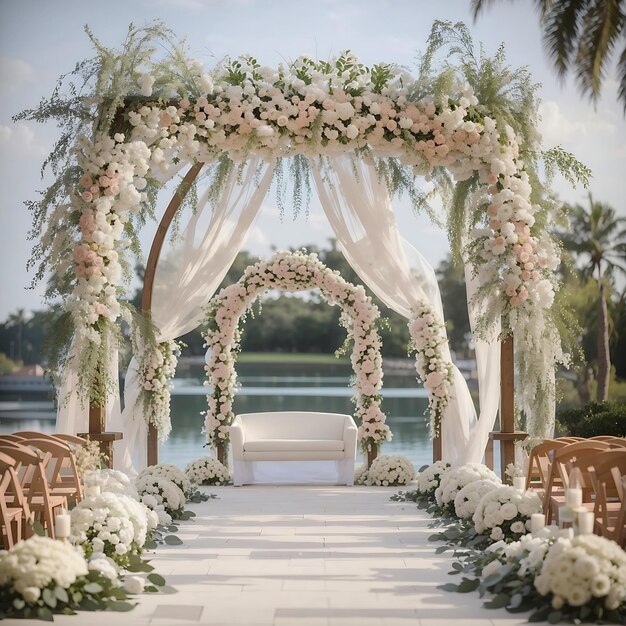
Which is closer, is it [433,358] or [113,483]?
[113,483]

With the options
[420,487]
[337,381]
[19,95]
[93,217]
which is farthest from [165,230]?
[337,381]

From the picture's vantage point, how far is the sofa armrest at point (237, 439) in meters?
10.2

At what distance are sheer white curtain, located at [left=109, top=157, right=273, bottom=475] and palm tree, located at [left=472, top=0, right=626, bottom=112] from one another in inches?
114

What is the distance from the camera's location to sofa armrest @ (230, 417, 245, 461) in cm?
1023

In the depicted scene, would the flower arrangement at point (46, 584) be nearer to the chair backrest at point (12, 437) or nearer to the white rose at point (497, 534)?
the chair backrest at point (12, 437)

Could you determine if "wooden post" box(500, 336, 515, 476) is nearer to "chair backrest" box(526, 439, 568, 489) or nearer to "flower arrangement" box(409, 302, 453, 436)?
"chair backrest" box(526, 439, 568, 489)

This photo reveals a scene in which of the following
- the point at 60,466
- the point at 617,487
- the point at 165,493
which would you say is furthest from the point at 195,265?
the point at 617,487

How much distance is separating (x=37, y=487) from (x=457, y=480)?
3220mm

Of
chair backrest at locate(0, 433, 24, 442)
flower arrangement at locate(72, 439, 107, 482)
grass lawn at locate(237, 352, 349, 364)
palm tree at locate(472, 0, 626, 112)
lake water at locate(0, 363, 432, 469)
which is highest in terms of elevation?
palm tree at locate(472, 0, 626, 112)

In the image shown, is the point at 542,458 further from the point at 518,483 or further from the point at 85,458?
the point at 85,458

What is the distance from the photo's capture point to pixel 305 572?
5.53 m

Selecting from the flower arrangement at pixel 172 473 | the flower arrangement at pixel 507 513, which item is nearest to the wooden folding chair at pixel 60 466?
the flower arrangement at pixel 172 473

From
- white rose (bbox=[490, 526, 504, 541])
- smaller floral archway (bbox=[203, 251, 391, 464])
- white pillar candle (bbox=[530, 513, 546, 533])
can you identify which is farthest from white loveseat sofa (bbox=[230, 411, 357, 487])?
white pillar candle (bbox=[530, 513, 546, 533])

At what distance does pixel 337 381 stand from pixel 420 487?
22.1m
